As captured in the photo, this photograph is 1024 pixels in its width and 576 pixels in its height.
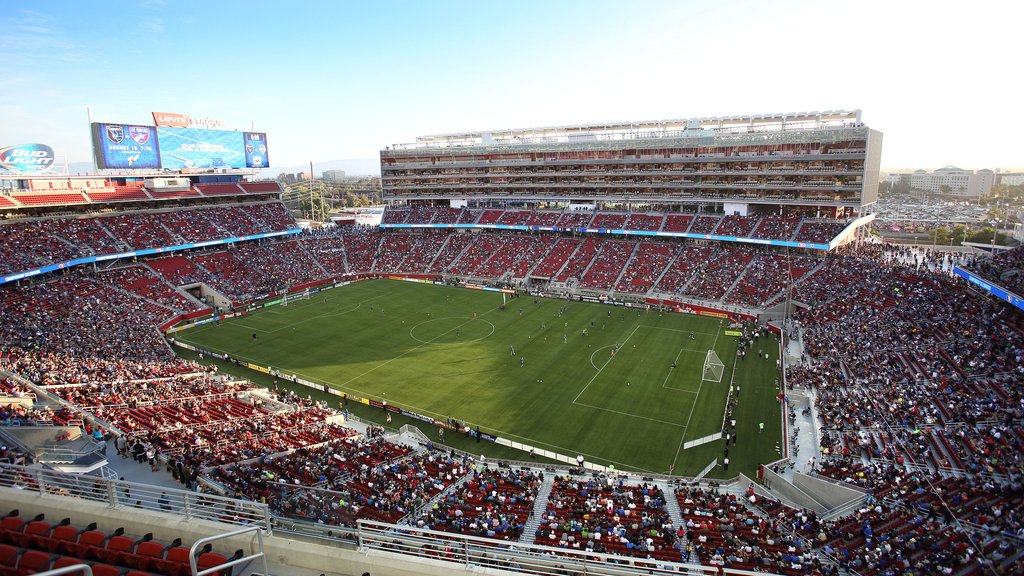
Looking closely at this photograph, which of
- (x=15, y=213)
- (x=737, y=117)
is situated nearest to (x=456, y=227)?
(x=737, y=117)

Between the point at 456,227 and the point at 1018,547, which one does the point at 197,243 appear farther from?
the point at 1018,547

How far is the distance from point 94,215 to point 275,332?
28.5 m

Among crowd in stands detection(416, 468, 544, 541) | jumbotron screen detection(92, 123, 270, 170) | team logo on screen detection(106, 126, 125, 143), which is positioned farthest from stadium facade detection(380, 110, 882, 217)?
crowd in stands detection(416, 468, 544, 541)

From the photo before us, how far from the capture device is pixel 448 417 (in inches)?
1188

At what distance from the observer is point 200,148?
214 ft

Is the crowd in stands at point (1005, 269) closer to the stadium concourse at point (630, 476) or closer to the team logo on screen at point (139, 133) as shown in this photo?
the stadium concourse at point (630, 476)

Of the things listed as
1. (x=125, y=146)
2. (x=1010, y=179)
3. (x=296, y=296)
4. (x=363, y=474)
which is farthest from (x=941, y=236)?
(x=1010, y=179)

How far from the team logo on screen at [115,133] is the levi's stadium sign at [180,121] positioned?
3.96 metres

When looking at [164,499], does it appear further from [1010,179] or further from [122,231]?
[1010,179]

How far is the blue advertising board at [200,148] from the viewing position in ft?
204

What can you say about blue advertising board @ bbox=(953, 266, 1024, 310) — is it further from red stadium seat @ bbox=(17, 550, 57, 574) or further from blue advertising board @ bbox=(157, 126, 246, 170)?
blue advertising board @ bbox=(157, 126, 246, 170)

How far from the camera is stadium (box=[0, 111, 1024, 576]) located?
1423 centimetres

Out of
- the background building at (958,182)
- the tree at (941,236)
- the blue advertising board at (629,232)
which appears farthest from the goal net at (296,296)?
the background building at (958,182)

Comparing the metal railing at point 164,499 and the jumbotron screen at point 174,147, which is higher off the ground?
the jumbotron screen at point 174,147
